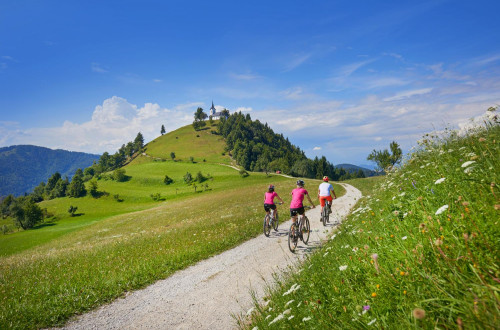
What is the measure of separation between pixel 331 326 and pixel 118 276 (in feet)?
32.6

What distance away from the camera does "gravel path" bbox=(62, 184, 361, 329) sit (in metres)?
7.17

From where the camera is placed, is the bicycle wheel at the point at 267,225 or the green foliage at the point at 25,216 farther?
the green foliage at the point at 25,216

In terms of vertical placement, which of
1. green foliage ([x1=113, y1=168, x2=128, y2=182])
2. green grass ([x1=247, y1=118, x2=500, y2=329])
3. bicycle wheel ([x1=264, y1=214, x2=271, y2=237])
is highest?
green foliage ([x1=113, y1=168, x2=128, y2=182])

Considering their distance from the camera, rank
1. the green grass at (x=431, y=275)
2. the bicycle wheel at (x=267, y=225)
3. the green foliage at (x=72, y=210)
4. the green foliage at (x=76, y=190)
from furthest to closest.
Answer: the green foliage at (x=76, y=190), the green foliage at (x=72, y=210), the bicycle wheel at (x=267, y=225), the green grass at (x=431, y=275)

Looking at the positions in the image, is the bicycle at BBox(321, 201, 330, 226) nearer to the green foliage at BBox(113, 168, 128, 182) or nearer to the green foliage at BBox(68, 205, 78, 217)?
the green foliage at BBox(68, 205, 78, 217)

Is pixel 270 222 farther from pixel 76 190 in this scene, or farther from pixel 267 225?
pixel 76 190

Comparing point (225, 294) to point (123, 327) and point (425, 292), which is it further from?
point (425, 292)

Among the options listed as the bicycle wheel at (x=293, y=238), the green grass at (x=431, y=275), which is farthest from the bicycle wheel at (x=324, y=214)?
the green grass at (x=431, y=275)

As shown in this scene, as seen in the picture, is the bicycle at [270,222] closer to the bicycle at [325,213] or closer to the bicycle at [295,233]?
the bicycle at [325,213]

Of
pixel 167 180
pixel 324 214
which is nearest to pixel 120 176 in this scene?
pixel 167 180

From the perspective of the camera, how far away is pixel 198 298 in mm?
8359

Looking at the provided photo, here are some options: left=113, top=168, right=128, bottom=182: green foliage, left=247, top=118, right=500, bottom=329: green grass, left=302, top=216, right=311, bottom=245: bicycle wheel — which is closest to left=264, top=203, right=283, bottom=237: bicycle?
left=302, top=216, right=311, bottom=245: bicycle wheel

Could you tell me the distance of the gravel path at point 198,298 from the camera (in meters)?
7.17

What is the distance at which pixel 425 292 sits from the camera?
9.45ft
